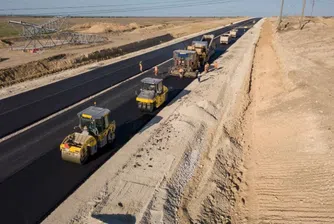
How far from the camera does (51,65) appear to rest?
3575cm

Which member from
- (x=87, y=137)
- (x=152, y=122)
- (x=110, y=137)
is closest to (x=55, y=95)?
(x=152, y=122)

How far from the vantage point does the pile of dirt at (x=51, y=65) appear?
30514 mm

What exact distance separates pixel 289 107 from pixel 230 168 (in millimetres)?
7882

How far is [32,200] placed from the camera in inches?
465

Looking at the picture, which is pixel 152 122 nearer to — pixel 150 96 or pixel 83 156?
pixel 150 96

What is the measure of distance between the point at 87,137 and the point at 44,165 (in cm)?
247

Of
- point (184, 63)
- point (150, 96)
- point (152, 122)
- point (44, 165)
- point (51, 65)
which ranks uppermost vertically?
point (150, 96)

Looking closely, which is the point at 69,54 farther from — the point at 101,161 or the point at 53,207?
the point at 53,207

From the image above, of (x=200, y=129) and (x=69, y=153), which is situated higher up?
(x=69, y=153)

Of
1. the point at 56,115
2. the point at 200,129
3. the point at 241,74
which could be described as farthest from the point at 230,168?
the point at 241,74

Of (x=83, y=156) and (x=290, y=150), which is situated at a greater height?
(x=83, y=156)

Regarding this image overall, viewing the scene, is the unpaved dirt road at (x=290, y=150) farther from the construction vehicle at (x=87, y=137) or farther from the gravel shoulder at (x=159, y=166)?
the construction vehicle at (x=87, y=137)

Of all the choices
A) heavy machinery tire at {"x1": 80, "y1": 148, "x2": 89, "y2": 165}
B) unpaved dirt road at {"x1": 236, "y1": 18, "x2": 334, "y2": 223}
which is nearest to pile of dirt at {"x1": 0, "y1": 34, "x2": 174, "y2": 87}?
heavy machinery tire at {"x1": 80, "y1": 148, "x2": 89, "y2": 165}

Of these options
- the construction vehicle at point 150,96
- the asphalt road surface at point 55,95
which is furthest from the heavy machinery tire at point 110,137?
the asphalt road surface at point 55,95
